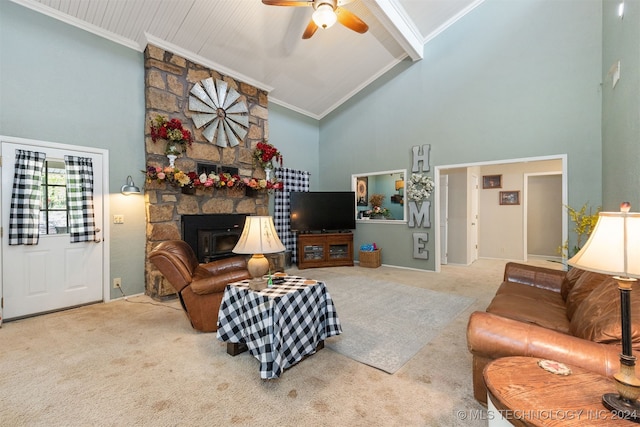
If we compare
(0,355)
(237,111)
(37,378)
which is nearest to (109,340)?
(37,378)

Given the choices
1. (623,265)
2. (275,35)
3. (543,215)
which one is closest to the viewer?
(623,265)

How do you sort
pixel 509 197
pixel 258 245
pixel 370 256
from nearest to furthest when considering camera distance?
pixel 258 245, pixel 370 256, pixel 509 197

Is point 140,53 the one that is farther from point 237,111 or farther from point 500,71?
point 500,71

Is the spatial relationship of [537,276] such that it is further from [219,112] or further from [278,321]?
[219,112]

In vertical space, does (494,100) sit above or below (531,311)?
above

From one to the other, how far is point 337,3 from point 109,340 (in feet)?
13.1

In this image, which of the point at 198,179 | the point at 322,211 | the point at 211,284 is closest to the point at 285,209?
the point at 322,211

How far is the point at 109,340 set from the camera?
2.58m

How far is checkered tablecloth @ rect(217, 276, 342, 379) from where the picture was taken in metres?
1.86

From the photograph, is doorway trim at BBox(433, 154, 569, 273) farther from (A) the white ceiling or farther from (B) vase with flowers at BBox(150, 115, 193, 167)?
(B) vase with flowers at BBox(150, 115, 193, 167)

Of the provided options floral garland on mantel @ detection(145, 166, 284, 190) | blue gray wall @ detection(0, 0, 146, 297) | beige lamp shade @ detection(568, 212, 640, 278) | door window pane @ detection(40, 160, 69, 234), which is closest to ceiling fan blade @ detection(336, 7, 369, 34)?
floral garland on mantel @ detection(145, 166, 284, 190)

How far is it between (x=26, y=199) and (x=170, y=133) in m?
1.71

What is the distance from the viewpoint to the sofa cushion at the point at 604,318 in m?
1.27

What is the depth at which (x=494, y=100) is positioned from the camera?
15.2 feet
